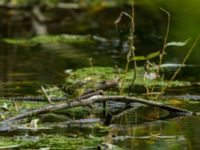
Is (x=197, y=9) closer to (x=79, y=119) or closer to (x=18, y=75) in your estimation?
(x=79, y=119)

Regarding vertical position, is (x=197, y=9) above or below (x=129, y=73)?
above

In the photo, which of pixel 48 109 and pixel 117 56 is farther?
pixel 117 56

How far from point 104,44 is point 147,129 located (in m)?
4.66

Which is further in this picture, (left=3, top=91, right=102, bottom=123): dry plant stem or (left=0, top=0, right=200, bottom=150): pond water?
(left=3, top=91, right=102, bottom=123): dry plant stem

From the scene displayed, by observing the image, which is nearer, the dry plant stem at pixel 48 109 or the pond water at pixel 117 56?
the pond water at pixel 117 56

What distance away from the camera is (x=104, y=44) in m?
7.89

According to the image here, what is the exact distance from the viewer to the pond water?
2.93 meters

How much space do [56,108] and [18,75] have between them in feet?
8.12

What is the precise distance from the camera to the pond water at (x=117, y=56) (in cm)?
293

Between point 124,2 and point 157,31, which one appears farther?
point 124,2

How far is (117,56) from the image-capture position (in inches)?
263

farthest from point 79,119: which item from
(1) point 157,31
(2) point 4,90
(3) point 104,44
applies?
(1) point 157,31

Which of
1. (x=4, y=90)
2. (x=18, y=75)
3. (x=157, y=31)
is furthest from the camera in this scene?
(x=157, y=31)

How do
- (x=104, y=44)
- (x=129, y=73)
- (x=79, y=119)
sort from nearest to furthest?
1. (x=79, y=119)
2. (x=129, y=73)
3. (x=104, y=44)
